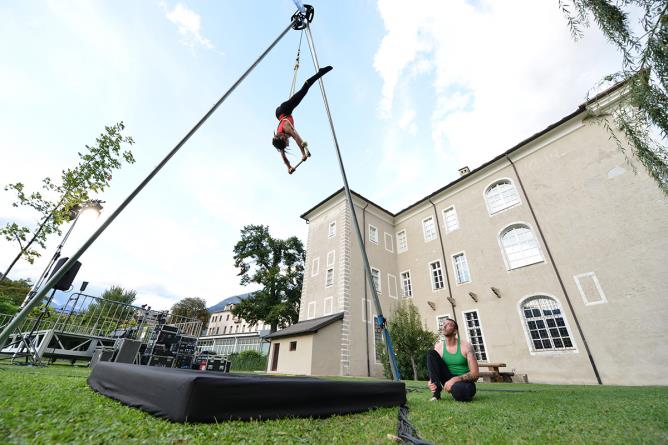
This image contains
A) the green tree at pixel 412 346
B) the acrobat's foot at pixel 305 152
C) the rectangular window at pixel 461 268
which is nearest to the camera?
the acrobat's foot at pixel 305 152

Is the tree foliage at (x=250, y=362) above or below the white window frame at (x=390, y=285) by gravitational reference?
below

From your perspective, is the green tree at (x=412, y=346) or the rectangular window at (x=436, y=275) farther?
the rectangular window at (x=436, y=275)

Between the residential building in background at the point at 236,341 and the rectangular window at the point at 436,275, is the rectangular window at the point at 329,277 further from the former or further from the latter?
the residential building in background at the point at 236,341

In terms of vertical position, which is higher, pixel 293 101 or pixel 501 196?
pixel 501 196

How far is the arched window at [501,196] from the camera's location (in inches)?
539

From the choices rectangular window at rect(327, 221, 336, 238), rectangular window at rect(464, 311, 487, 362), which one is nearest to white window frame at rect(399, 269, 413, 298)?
rectangular window at rect(464, 311, 487, 362)

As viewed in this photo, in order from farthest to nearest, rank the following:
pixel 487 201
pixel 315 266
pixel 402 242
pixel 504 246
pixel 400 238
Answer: pixel 400 238 < pixel 402 242 < pixel 315 266 < pixel 487 201 < pixel 504 246

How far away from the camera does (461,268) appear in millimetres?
14492

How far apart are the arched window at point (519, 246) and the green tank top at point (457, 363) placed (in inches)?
434

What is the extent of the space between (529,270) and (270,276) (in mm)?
19967

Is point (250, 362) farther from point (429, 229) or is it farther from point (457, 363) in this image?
point (457, 363)

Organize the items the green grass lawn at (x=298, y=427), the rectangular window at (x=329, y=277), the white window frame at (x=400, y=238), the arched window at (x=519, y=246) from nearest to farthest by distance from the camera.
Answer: the green grass lawn at (x=298, y=427), the arched window at (x=519, y=246), the rectangular window at (x=329, y=277), the white window frame at (x=400, y=238)

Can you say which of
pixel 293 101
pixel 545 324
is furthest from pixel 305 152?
pixel 545 324

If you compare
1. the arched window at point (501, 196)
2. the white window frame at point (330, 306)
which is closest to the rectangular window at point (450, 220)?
the arched window at point (501, 196)
